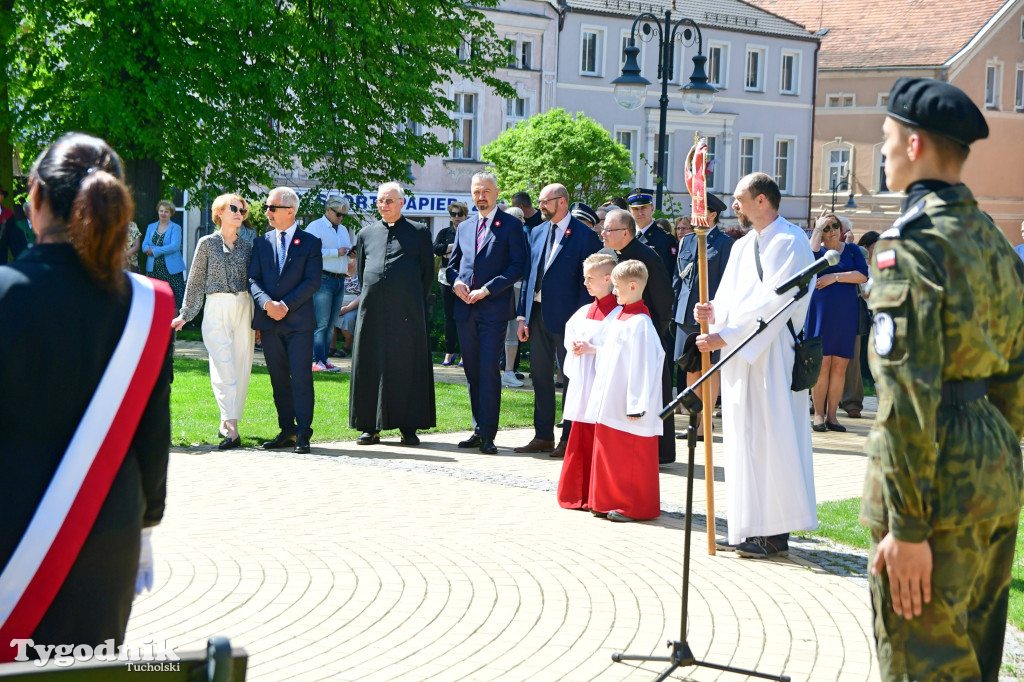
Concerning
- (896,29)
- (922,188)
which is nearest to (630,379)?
(922,188)

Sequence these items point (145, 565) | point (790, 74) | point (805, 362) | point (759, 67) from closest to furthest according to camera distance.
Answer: point (145, 565), point (805, 362), point (759, 67), point (790, 74)

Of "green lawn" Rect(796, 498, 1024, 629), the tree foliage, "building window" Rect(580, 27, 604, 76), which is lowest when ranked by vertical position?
"green lawn" Rect(796, 498, 1024, 629)

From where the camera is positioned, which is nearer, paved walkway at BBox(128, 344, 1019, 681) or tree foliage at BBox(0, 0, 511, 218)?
paved walkway at BBox(128, 344, 1019, 681)

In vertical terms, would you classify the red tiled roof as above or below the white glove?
above

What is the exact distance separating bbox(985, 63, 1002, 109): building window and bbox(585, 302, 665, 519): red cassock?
195 ft

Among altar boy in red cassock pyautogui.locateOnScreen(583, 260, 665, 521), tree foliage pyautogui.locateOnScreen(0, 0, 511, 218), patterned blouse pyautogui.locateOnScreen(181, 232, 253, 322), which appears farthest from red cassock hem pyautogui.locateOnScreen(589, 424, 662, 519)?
tree foliage pyautogui.locateOnScreen(0, 0, 511, 218)

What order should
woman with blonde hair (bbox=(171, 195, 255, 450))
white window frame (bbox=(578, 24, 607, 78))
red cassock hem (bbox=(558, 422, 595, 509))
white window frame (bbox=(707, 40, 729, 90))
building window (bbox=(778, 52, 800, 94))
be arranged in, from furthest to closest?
building window (bbox=(778, 52, 800, 94)), white window frame (bbox=(707, 40, 729, 90)), white window frame (bbox=(578, 24, 607, 78)), woman with blonde hair (bbox=(171, 195, 255, 450)), red cassock hem (bbox=(558, 422, 595, 509))

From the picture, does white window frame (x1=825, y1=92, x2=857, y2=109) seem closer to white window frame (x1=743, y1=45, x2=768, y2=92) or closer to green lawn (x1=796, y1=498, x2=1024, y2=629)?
white window frame (x1=743, y1=45, x2=768, y2=92)

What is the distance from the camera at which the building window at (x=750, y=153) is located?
57.9 metres

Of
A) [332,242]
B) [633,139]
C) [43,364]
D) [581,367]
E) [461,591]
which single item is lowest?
[461,591]

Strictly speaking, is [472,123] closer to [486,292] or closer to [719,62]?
[719,62]

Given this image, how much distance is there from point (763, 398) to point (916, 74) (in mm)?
58845

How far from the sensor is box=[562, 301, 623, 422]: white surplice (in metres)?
9.18

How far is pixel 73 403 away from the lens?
3.21 meters
